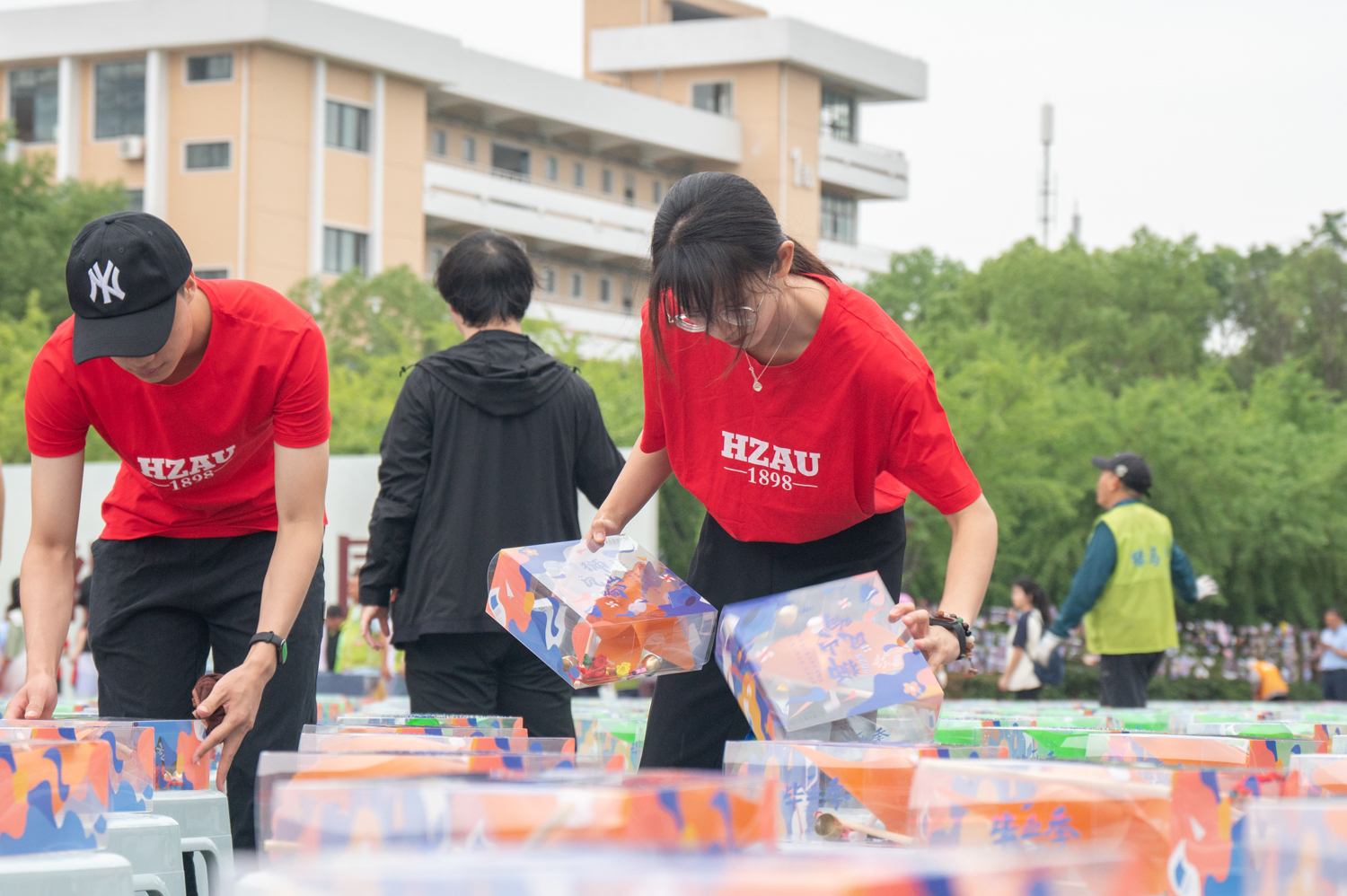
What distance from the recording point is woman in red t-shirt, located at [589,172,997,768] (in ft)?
9.03

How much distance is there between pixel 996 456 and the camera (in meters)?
19.0

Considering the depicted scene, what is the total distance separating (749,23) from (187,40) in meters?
20.4

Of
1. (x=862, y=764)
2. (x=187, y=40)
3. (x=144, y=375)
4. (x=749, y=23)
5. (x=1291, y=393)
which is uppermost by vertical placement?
(x=749, y=23)

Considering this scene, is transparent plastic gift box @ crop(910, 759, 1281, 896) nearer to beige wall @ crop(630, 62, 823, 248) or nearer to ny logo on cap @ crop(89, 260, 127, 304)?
ny logo on cap @ crop(89, 260, 127, 304)

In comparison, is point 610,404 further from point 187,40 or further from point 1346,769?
point 187,40

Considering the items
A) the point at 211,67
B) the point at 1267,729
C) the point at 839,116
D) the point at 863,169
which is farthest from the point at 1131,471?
the point at 839,116

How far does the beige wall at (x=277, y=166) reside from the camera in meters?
41.3

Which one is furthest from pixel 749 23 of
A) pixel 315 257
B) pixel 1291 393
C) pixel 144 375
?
pixel 144 375

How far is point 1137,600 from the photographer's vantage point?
8492mm

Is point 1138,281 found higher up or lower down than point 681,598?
higher up

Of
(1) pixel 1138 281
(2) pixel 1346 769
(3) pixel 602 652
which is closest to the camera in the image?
(2) pixel 1346 769

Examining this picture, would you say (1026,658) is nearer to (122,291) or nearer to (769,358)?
(769,358)

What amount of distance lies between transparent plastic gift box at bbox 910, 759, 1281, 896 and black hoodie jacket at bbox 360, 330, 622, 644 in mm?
2845

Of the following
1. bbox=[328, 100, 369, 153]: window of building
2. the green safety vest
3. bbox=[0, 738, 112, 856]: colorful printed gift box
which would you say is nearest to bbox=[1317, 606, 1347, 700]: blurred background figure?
the green safety vest
